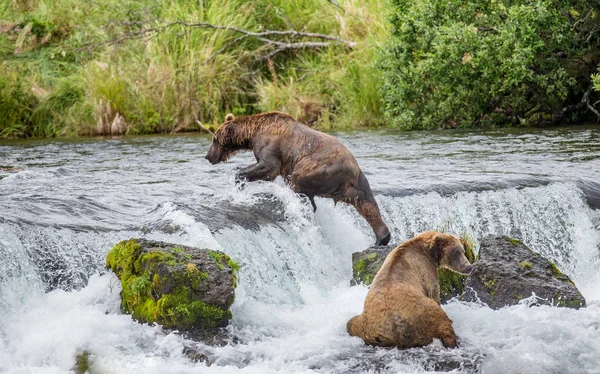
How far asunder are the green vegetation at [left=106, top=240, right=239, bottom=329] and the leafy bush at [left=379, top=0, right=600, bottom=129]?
1124cm

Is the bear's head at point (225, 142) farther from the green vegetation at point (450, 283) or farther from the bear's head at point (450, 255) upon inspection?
the bear's head at point (450, 255)

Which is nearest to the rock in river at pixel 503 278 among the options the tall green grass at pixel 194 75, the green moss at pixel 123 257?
the green moss at pixel 123 257

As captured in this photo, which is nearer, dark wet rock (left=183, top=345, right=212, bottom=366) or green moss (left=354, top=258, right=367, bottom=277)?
dark wet rock (left=183, top=345, right=212, bottom=366)

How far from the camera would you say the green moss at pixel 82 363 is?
6.66 m

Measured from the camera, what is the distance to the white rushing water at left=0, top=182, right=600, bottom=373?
673 cm

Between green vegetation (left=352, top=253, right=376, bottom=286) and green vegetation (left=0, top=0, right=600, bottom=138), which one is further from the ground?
green vegetation (left=0, top=0, right=600, bottom=138)

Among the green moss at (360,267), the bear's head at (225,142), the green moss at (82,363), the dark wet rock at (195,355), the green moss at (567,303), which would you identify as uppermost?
the bear's head at (225,142)

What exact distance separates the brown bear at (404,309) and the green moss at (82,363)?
6.43ft

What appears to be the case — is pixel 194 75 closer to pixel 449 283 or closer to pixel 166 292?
pixel 449 283

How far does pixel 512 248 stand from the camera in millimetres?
8578

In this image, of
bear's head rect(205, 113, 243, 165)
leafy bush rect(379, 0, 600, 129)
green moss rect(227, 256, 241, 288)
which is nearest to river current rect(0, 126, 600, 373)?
green moss rect(227, 256, 241, 288)

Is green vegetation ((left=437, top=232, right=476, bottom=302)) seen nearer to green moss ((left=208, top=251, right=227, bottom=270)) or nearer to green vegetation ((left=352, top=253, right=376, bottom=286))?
green vegetation ((left=352, top=253, right=376, bottom=286))

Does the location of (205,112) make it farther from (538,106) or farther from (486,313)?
(486,313)

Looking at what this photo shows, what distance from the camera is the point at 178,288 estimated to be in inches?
290
